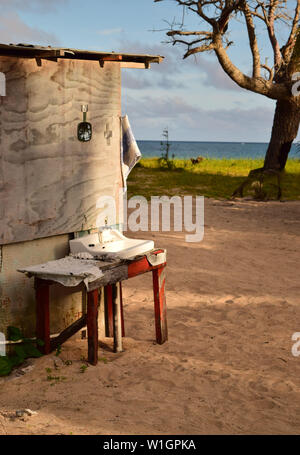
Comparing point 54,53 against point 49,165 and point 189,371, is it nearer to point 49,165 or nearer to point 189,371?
point 49,165

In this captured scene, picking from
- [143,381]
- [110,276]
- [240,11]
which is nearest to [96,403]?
[143,381]

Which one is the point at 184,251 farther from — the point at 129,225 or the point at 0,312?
the point at 0,312

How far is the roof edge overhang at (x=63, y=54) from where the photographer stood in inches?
164

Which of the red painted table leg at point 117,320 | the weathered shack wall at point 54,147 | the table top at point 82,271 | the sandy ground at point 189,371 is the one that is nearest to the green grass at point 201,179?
the sandy ground at point 189,371

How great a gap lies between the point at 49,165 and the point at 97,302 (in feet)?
4.21

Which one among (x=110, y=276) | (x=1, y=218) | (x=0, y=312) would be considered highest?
(x=1, y=218)

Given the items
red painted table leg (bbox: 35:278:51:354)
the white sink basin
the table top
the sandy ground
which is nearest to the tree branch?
the sandy ground

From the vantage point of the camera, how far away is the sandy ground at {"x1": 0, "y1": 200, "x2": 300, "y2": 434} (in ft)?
12.1

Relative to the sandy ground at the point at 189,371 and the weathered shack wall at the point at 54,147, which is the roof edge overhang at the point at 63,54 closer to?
the weathered shack wall at the point at 54,147

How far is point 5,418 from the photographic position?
144 inches

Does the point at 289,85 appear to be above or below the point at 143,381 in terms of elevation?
above

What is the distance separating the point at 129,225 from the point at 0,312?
6.29m

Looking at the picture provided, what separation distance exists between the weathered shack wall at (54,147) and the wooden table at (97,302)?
570 mm

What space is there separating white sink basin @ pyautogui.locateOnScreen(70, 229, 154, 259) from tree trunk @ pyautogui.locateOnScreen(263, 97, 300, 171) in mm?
13283
